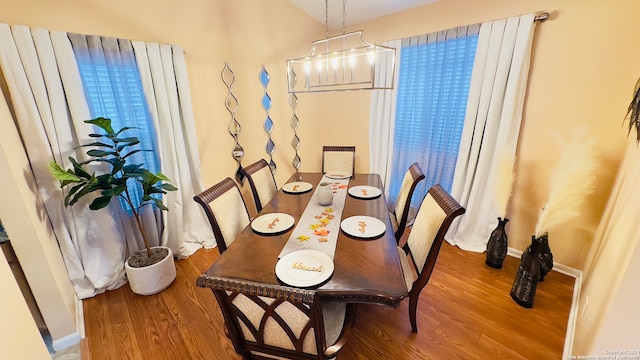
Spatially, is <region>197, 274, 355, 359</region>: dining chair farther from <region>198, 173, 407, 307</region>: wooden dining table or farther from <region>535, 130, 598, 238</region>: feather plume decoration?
<region>535, 130, 598, 238</region>: feather plume decoration

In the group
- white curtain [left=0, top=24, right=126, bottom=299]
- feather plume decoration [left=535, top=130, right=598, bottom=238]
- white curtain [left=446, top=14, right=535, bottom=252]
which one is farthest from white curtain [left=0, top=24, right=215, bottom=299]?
feather plume decoration [left=535, top=130, right=598, bottom=238]

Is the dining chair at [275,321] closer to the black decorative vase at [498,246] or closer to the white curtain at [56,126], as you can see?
the white curtain at [56,126]

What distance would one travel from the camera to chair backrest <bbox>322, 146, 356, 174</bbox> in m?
2.78

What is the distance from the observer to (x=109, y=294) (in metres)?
1.94

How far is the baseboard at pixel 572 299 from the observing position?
1420 millimetres

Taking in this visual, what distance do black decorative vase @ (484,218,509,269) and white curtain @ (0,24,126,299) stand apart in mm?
3233

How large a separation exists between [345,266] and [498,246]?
1.74m

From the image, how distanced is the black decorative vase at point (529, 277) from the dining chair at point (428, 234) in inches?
34.3

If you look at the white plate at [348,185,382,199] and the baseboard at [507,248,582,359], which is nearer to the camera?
the baseboard at [507,248,582,359]

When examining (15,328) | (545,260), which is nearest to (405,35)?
(545,260)

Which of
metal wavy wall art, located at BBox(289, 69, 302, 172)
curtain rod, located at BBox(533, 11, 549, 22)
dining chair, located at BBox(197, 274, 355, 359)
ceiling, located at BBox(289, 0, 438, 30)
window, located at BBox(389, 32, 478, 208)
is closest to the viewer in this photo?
dining chair, located at BBox(197, 274, 355, 359)

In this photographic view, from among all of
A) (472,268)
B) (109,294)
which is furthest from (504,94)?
(109,294)

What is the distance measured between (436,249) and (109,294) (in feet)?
8.10

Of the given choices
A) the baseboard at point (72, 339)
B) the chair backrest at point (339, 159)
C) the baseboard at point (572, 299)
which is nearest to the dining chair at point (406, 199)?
the chair backrest at point (339, 159)
